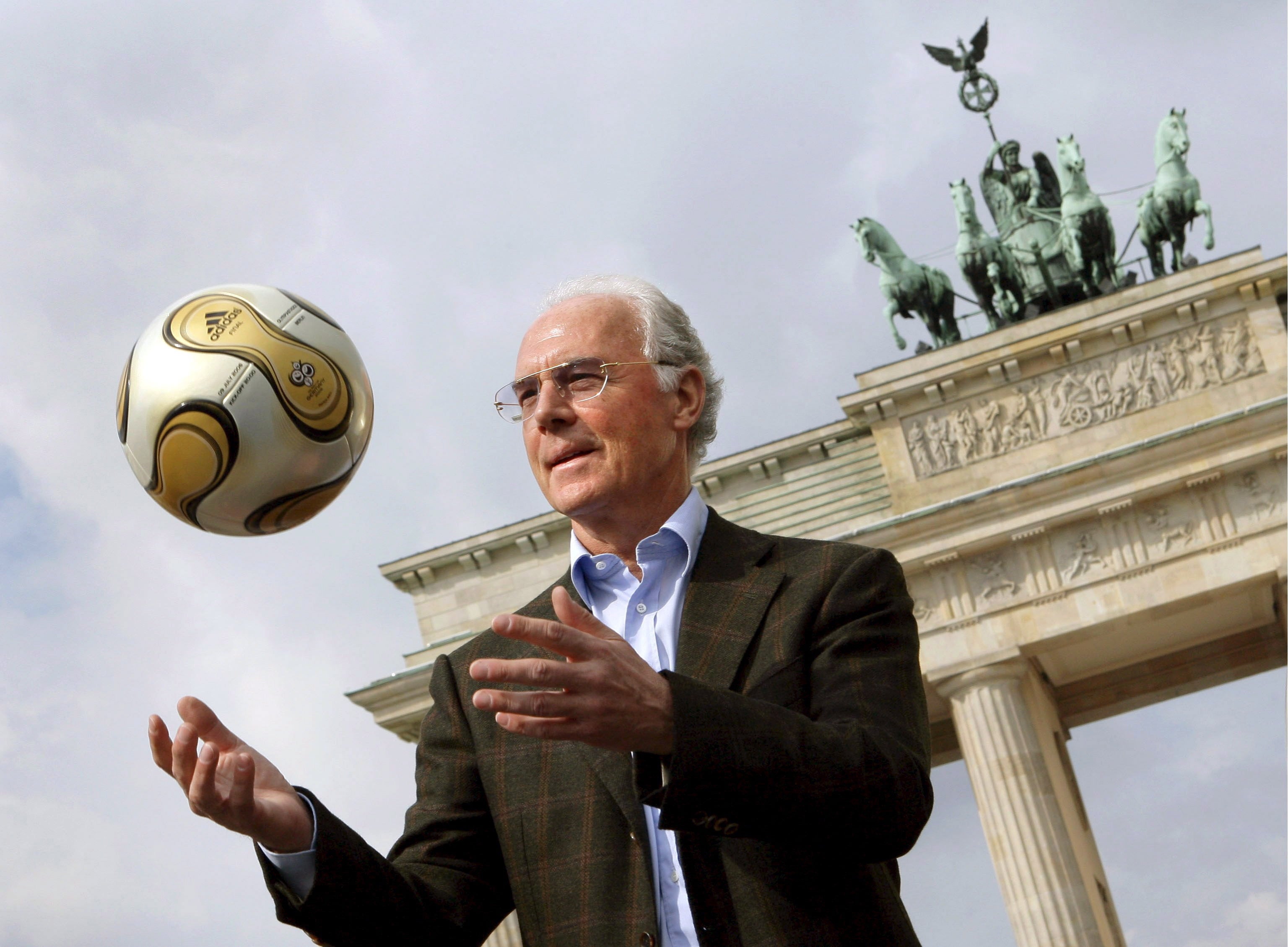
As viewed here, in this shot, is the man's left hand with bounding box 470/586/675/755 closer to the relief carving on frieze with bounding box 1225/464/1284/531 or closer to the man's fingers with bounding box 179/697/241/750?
the man's fingers with bounding box 179/697/241/750

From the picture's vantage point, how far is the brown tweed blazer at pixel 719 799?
281 centimetres

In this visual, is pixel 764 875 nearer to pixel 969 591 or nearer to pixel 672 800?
pixel 672 800

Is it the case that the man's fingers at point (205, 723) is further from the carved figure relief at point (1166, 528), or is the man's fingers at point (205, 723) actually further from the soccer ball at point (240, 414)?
the carved figure relief at point (1166, 528)

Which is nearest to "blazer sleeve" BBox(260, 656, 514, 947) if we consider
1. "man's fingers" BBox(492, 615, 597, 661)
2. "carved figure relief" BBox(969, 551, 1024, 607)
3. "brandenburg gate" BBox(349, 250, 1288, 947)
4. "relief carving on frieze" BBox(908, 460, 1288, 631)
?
"man's fingers" BBox(492, 615, 597, 661)

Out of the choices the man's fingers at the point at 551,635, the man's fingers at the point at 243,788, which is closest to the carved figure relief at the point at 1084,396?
the man's fingers at the point at 243,788

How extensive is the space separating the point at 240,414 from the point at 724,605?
131 cm

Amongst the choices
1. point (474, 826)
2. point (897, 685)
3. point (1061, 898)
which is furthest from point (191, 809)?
→ point (1061, 898)

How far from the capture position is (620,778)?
129 inches

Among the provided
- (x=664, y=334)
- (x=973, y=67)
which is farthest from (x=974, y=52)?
(x=664, y=334)

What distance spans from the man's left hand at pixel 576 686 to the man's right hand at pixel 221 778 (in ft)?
1.99

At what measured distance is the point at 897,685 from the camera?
10.6 ft

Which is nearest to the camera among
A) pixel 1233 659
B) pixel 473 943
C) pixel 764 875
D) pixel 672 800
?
pixel 672 800

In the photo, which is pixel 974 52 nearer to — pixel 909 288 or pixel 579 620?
pixel 909 288

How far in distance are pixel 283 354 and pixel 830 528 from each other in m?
23.0
